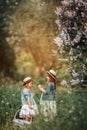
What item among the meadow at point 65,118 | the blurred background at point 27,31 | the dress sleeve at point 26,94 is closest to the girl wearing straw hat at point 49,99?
the meadow at point 65,118

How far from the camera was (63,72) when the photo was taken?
2314cm

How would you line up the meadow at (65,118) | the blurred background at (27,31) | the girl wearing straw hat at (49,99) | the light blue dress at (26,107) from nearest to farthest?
1. the meadow at (65,118)
2. the girl wearing straw hat at (49,99)
3. the light blue dress at (26,107)
4. the blurred background at (27,31)

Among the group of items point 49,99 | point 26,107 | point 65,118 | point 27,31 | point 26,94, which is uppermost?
point 27,31

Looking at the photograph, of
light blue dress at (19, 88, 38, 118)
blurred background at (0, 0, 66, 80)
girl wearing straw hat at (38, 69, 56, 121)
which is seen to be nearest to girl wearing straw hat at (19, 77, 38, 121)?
light blue dress at (19, 88, 38, 118)

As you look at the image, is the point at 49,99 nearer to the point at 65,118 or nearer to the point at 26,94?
the point at 26,94

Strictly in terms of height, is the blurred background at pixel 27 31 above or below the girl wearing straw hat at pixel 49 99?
above

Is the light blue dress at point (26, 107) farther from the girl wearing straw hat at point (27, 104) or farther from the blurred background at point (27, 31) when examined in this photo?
the blurred background at point (27, 31)

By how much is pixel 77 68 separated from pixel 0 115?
2796 mm

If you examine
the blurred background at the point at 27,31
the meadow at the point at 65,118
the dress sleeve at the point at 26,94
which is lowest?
the meadow at the point at 65,118

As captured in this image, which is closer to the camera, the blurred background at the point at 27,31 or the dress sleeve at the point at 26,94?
the dress sleeve at the point at 26,94

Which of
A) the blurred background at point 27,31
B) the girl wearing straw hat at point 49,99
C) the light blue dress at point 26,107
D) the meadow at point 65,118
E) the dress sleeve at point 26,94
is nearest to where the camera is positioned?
the meadow at point 65,118

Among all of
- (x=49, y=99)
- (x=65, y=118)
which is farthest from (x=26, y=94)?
(x=65, y=118)

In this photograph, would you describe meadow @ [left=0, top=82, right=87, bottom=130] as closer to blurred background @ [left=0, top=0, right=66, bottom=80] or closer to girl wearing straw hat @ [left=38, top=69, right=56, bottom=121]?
girl wearing straw hat @ [left=38, top=69, right=56, bottom=121]

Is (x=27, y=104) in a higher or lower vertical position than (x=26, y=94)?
lower
